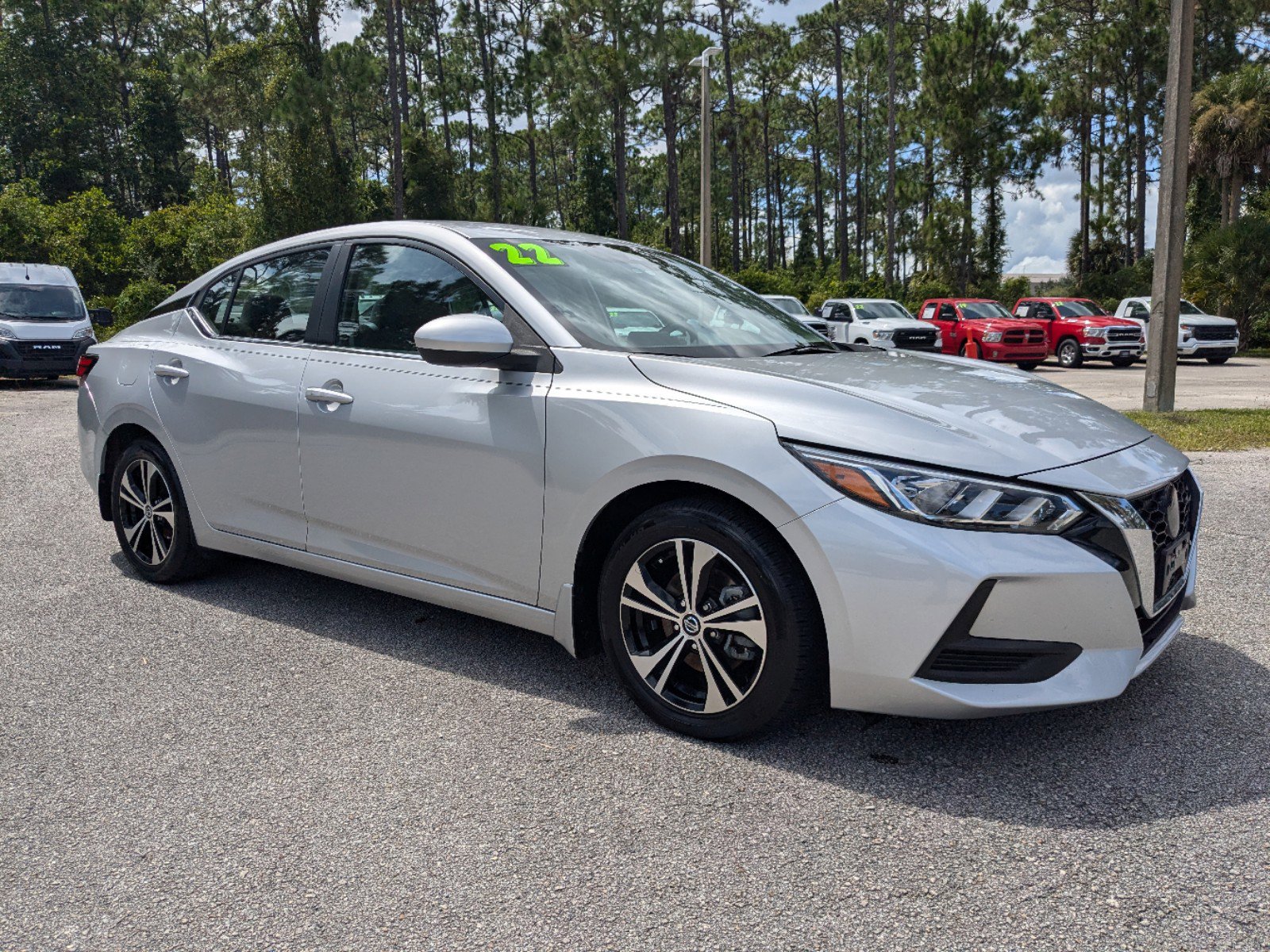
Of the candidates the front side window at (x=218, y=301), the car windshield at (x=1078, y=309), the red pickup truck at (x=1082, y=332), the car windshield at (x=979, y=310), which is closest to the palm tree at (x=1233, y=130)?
the car windshield at (x=1078, y=309)

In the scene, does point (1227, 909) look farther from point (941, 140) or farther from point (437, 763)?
point (941, 140)

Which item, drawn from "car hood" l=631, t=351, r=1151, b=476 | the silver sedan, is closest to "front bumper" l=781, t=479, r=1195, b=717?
the silver sedan

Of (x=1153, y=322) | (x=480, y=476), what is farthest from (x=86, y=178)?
(x=480, y=476)

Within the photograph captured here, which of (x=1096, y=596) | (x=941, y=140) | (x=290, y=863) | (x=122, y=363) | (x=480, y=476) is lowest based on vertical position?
(x=290, y=863)

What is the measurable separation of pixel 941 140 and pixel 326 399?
42.7m

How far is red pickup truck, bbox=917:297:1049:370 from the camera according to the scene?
79.7 feet

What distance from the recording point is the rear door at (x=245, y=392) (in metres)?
4.29

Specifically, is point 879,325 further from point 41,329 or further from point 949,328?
point 41,329

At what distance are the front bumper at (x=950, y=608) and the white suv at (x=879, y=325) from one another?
66.4 ft

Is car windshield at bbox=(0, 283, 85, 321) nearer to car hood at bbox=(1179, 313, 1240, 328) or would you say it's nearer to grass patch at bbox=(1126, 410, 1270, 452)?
grass patch at bbox=(1126, 410, 1270, 452)

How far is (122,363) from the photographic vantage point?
5.09 m

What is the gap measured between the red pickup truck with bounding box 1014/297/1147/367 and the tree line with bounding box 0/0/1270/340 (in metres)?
6.17

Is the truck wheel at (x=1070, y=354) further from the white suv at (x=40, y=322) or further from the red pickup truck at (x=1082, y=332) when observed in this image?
the white suv at (x=40, y=322)

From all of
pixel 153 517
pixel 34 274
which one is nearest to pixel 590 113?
pixel 34 274
